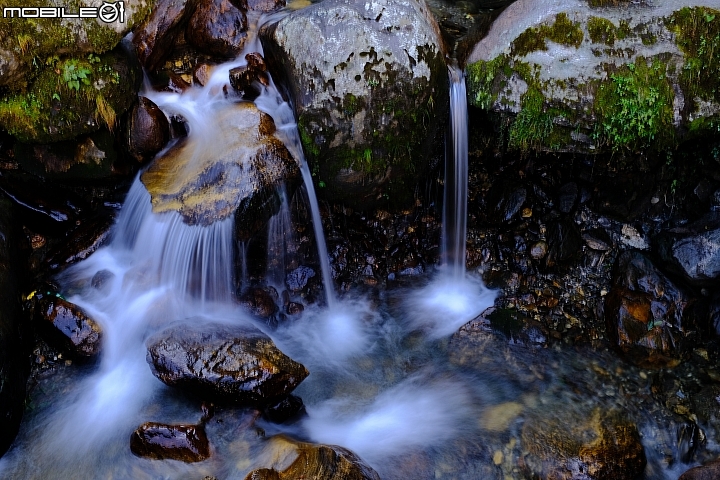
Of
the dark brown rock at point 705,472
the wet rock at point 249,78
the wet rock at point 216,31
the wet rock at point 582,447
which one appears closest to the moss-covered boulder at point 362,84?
the wet rock at point 249,78

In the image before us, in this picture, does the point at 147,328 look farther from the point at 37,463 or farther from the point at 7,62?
the point at 7,62

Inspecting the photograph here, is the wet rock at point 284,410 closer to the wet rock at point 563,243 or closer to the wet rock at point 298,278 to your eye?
the wet rock at point 298,278

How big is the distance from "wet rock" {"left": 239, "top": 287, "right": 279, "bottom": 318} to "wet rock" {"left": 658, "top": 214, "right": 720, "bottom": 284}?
455 cm

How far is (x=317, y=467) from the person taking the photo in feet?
12.5

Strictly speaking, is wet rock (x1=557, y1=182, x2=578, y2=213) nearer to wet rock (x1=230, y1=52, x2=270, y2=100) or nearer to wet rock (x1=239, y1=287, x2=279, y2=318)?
wet rock (x1=239, y1=287, x2=279, y2=318)

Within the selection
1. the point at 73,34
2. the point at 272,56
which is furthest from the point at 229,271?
the point at 73,34

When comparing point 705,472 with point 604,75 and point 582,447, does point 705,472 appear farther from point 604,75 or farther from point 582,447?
point 604,75

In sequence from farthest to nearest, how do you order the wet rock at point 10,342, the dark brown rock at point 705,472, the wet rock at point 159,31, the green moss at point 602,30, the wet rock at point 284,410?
the wet rock at point 159,31 → the green moss at point 602,30 → the wet rock at point 284,410 → the wet rock at point 10,342 → the dark brown rock at point 705,472

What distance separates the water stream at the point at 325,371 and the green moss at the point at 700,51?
90.5 inches

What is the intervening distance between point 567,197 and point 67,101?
5880 millimetres

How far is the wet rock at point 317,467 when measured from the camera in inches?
150

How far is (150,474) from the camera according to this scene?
446cm

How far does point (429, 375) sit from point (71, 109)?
4.76 meters

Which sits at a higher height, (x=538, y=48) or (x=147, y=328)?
(x=538, y=48)
